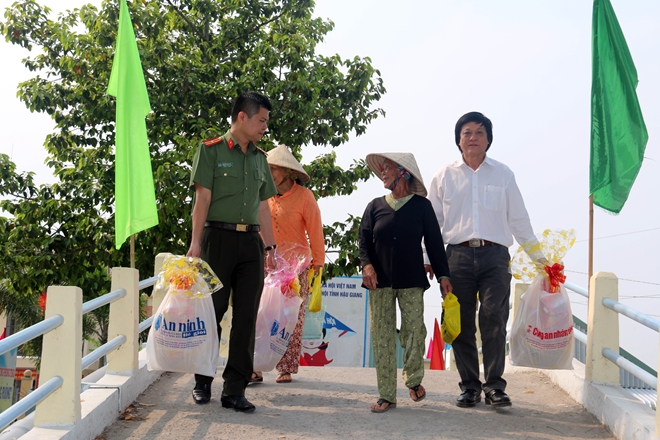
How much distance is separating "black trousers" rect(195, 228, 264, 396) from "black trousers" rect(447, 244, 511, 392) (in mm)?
1470

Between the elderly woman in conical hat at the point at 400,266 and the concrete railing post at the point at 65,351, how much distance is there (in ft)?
6.82

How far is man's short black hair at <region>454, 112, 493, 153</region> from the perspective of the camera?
5816mm

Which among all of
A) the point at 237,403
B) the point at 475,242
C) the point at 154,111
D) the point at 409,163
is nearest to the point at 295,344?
the point at 237,403

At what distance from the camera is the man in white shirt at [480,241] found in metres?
5.64

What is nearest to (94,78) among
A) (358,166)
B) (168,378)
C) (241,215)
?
(358,166)

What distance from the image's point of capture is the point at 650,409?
4727 millimetres

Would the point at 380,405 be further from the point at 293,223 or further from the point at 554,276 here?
the point at 293,223

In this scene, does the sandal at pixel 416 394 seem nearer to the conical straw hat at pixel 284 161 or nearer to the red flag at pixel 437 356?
the conical straw hat at pixel 284 161

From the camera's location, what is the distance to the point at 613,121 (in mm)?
6055

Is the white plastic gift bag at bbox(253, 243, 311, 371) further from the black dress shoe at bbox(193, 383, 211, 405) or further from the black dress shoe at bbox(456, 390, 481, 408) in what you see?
the black dress shoe at bbox(456, 390, 481, 408)

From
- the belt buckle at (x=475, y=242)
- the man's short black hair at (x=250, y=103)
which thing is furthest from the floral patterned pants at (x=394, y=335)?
the man's short black hair at (x=250, y=103)

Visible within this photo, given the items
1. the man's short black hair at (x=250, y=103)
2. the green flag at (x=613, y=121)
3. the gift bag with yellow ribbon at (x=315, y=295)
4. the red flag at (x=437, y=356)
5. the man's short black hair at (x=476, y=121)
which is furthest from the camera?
the red flag at (x=437, y=356)

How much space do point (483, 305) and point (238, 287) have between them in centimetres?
177

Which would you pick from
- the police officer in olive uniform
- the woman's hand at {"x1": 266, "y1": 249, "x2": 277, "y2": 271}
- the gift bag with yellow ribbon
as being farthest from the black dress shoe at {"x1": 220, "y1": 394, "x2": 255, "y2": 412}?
the gift bag with yellow ribbon
